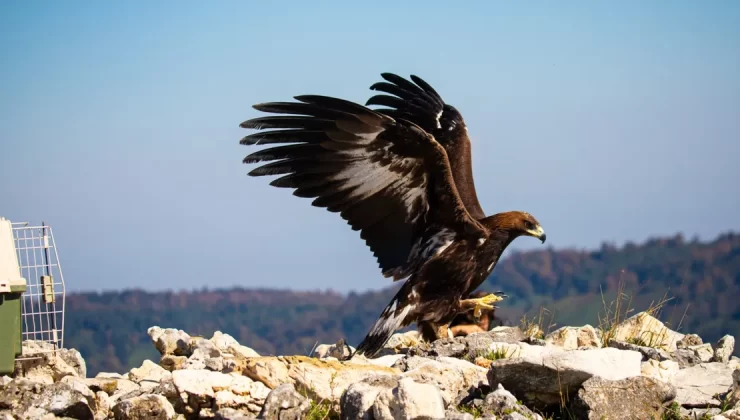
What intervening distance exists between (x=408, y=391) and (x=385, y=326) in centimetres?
328

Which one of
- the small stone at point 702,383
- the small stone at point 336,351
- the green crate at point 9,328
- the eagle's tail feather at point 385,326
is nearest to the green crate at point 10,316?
the green crate at point 9,328

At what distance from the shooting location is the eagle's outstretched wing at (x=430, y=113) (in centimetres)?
1066

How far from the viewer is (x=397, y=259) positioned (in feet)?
31.9

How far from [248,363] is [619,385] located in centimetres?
273

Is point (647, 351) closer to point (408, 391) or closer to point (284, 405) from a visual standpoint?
point (408, 391)

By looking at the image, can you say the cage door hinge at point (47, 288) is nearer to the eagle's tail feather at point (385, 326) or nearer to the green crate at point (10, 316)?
the green crate at point (10, 316)

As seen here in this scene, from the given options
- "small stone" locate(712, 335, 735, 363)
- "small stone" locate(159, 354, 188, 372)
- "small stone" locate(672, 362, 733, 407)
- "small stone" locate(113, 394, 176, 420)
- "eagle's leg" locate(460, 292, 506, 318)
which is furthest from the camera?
"eagle's leg" locate(460, 292, 506, 318)

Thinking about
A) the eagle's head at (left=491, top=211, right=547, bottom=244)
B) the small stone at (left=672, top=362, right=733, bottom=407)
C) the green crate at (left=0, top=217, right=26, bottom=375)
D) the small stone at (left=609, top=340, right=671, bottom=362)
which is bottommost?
the small stone at (left=672, top=362, right=733, bottom=407)

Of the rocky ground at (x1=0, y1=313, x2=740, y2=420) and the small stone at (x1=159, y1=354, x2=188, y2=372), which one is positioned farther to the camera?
the small stone at (x1=159, y1=354, x2=188, y2=372)

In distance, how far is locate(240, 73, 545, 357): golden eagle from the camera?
881 centimetres

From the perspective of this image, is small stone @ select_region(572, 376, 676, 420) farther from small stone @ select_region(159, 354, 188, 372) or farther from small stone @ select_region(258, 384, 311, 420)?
small stone @ select_region(159, 354, 188, 372)

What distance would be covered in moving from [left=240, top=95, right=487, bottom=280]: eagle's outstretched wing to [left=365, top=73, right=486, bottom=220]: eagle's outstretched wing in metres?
1.27

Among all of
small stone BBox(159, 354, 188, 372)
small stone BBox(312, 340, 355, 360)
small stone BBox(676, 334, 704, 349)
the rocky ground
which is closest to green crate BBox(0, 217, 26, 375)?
the rocky ground

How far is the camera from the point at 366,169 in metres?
9.07
